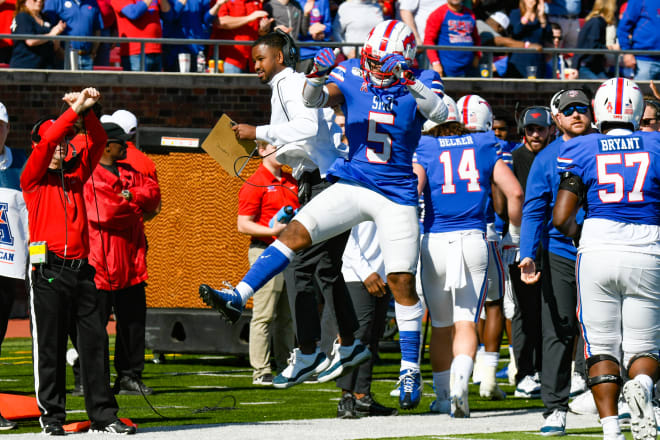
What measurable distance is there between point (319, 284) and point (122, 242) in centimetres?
259

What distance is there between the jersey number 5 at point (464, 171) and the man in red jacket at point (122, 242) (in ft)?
9.75

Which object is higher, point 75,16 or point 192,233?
point 75,16

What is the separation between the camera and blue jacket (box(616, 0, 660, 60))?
1891cm

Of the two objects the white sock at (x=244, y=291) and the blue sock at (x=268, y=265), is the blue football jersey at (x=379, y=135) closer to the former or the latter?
the blue sock at (x=268, y=265)

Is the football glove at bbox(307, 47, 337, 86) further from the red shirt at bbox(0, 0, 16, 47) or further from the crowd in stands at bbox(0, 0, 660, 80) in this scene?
the red shirt at bbox(0, 0, 16, 47)

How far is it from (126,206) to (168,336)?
3.29 m

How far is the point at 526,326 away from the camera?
37.6ft

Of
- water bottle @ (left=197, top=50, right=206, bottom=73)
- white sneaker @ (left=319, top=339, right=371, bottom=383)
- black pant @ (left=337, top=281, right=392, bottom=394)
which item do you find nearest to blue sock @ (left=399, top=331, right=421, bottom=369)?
white sneaker @ (left=319, top=339, right=371, bottom=383)

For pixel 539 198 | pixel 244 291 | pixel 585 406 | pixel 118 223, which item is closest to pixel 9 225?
pixel 118 223

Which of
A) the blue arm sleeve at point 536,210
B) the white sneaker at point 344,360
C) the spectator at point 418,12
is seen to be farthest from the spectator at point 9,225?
the spectator at point 418,12

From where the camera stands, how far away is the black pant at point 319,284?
9461 mm

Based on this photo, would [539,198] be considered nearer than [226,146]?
Yes

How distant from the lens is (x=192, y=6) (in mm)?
18156

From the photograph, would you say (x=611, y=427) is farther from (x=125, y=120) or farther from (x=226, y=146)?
(x=125, y=120)
